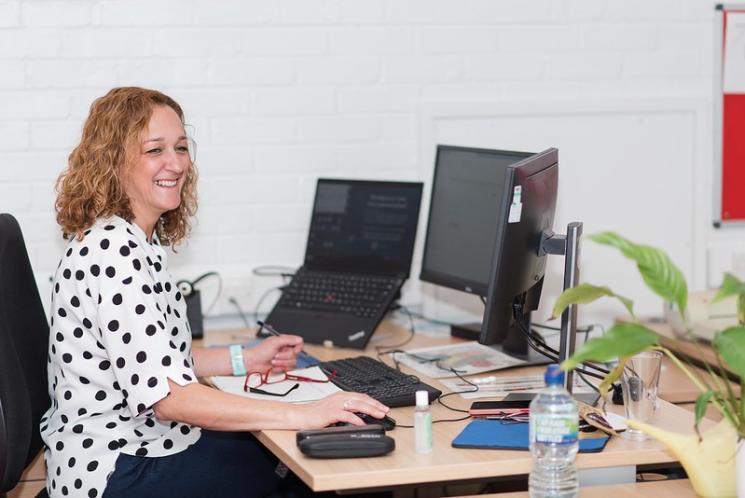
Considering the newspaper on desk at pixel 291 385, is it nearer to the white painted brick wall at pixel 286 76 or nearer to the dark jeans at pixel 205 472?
the dark jeans at pixel 205 472

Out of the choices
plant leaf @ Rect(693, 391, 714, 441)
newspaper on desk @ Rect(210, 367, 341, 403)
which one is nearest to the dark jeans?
newspaper on desk @ Rect(210, 367, 341, 403)

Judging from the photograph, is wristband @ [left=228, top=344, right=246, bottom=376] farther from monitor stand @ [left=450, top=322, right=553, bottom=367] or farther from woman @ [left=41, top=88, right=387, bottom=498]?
monitor stand @ [left=450, top=322, right=553, bottom=367]

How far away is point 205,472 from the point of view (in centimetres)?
225

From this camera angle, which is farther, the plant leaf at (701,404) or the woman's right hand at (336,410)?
the woman's right hand at (336,410)

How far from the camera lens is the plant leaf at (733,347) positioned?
60.6 inches

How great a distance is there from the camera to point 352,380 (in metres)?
2.38

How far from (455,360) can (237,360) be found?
0.53m

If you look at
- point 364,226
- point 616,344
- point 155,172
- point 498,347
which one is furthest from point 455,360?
point 616,344

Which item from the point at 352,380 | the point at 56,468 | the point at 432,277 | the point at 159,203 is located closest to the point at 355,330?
the point at 432,277

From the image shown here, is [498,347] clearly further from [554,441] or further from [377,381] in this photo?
[554,441]

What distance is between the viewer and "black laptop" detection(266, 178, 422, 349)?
2941 millimetres

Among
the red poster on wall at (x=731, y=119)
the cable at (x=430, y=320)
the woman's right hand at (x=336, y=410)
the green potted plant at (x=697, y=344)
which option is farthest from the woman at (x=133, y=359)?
the red poster on wall at (x=731, y=119)

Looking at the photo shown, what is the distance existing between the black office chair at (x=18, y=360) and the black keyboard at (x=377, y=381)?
25.5 inches

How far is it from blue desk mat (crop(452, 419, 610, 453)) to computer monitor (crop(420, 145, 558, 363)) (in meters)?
0.19
